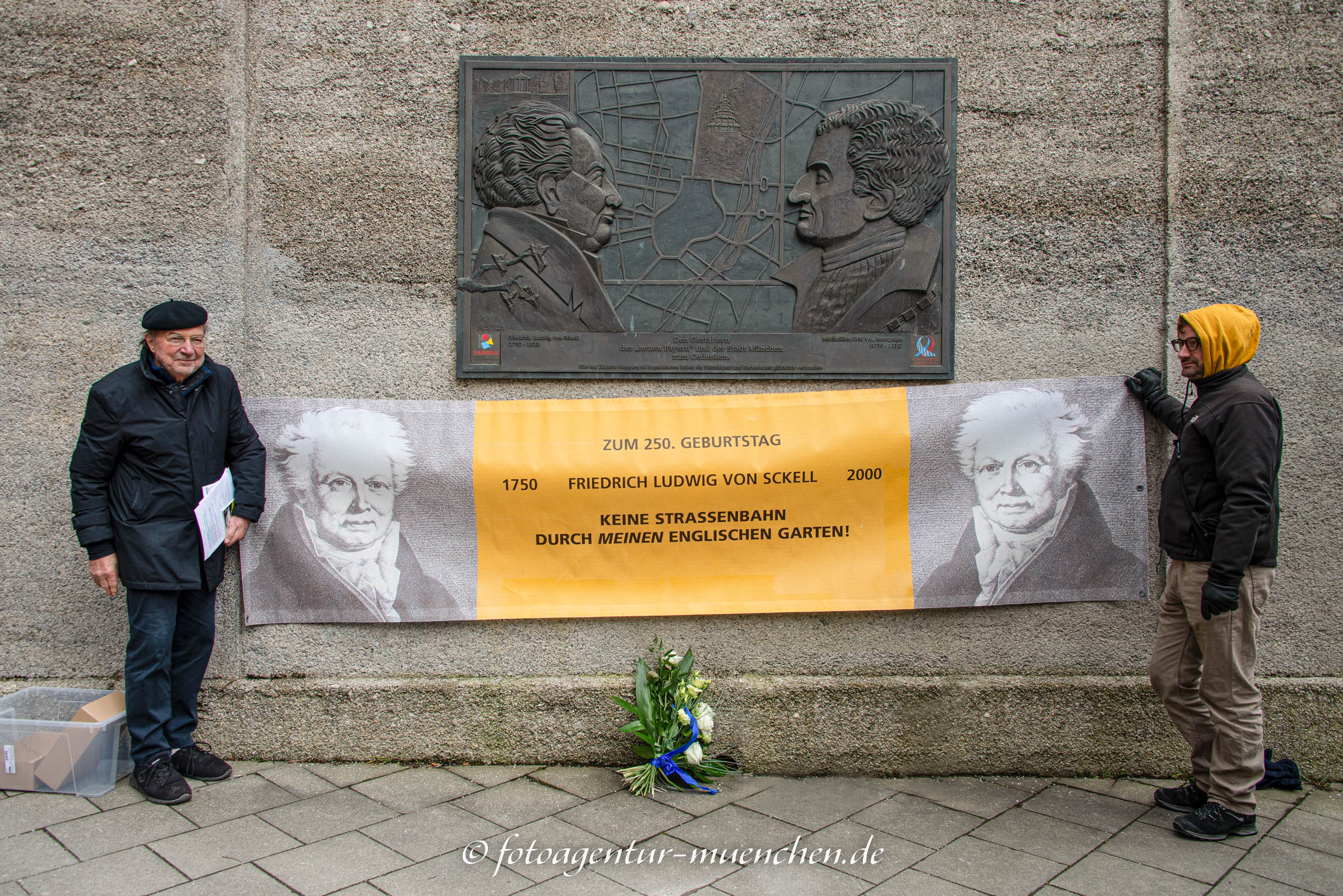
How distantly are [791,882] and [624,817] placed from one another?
27.9 inches

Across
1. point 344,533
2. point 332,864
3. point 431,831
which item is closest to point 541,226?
point 344,533

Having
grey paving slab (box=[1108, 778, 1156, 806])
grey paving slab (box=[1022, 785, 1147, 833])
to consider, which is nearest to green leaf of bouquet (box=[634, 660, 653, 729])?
grey paving slab (box=[1022, 785, 1147, 833])

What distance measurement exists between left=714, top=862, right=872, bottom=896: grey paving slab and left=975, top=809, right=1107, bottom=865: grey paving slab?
0.65 metres

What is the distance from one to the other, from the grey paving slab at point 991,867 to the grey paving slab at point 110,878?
96.5 inches

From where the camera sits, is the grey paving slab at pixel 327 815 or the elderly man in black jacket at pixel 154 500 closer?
the grey paving slab at pixel 327 815

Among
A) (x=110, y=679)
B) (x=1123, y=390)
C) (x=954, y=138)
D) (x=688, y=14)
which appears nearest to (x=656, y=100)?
(x=688, y=14)

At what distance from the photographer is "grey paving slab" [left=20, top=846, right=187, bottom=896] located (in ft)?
8.41

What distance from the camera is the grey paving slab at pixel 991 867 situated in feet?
8.73

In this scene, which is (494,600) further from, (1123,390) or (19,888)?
(1123,390)

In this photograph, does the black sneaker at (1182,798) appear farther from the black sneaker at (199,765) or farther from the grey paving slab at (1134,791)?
the black sneaker at (199,765)

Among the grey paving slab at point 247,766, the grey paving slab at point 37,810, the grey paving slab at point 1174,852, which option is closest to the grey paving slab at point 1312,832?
the grey paving slab at point 1174,852

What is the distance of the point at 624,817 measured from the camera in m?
3.10

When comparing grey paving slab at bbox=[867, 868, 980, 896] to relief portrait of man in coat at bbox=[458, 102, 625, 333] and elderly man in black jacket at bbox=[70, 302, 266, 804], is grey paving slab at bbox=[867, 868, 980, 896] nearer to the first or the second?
relief portrait of man in coat at bbox=[458, 102, 625, 333]

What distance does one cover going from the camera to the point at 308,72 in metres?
3.68
